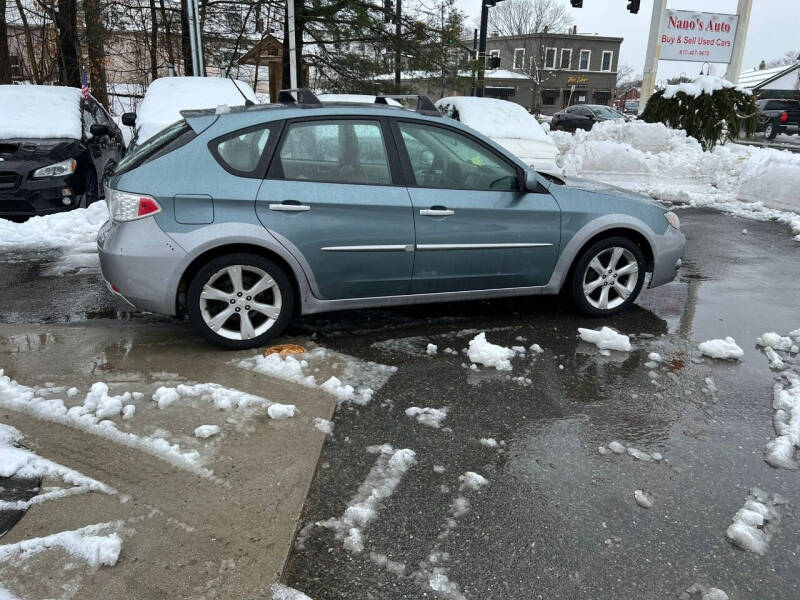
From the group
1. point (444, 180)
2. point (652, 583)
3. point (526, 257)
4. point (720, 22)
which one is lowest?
point (652, 583)

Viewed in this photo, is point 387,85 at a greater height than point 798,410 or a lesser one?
greater

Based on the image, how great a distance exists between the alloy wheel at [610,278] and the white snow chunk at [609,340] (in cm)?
50

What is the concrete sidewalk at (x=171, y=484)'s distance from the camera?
239 centimetres

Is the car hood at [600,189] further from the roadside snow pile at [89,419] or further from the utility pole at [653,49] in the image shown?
the utility pole at [653,49]

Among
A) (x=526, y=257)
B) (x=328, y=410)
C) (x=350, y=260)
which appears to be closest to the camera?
(x=328, y=410)

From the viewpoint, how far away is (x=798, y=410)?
3832 mm

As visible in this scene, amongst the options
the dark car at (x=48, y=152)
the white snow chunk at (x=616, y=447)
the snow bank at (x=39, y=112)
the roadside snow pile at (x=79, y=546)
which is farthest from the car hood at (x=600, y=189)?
the snow bank at (x=39, y=112)

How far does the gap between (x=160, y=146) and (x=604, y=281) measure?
137 inches

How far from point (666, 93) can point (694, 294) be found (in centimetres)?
1194

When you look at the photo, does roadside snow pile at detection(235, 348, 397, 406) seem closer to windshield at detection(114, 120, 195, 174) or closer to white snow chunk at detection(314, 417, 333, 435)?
white snow chunk at detection(314, 417, 333, 435)

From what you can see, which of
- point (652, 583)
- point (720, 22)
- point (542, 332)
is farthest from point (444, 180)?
point (720, 22)

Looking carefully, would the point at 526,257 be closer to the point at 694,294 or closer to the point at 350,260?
the point at 350,260

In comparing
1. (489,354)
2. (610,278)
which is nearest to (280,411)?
(489,354)

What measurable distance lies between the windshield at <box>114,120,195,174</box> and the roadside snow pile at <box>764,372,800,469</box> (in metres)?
3.92
